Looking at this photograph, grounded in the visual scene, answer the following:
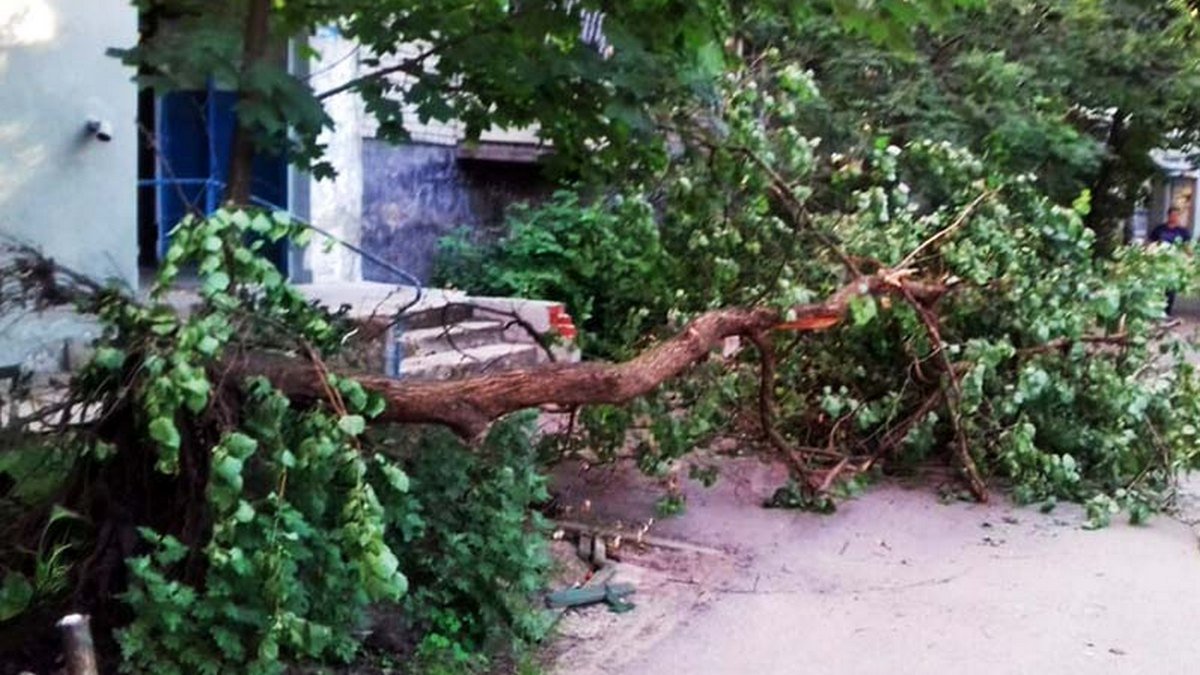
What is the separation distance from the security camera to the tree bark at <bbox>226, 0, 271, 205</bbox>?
386 centimetres

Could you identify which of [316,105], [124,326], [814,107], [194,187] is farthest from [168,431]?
[814,107]

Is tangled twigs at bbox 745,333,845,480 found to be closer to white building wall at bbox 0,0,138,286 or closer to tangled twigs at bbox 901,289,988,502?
tangled twigs at bbox 901,289,988,502

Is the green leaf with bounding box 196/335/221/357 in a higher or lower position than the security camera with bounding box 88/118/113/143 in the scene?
lower

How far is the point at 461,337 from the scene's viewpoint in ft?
33.8

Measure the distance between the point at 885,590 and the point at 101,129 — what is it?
6135mm

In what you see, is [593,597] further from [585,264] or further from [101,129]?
[101,129]

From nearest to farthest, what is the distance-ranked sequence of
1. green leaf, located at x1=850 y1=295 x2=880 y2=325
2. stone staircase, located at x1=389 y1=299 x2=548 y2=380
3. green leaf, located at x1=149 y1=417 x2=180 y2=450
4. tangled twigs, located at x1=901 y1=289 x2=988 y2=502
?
green leaf, located at x1=149 y1=417 x2=180 y2=450 → green leaf, located at x1=850 y1=295 x2=880 y2=325 → tangled twigs, located at x1=901 y1=289 x2=988 y2=502 → stone staircase, located at x1=389 y1=299 x2=548 y2=380

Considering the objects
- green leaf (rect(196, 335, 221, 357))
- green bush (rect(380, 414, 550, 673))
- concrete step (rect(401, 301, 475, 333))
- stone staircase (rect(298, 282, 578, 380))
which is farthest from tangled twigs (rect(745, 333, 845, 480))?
green leaf (rect(196, 335, 221, 357))

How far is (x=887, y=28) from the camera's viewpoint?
5.81 metres

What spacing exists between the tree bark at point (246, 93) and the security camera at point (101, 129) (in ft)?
12.7

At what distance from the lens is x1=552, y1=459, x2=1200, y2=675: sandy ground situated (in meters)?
6.06

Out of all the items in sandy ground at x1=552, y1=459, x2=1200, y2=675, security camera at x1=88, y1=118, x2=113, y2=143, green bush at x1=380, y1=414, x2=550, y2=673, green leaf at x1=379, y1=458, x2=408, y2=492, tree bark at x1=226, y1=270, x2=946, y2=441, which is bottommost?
sandy ground at x1=552, y1=459, x2=1200, y2=675

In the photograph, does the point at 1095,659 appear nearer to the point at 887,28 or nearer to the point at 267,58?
the point at 887,28

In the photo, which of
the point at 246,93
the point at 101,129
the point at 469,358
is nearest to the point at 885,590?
the point at 469,358
